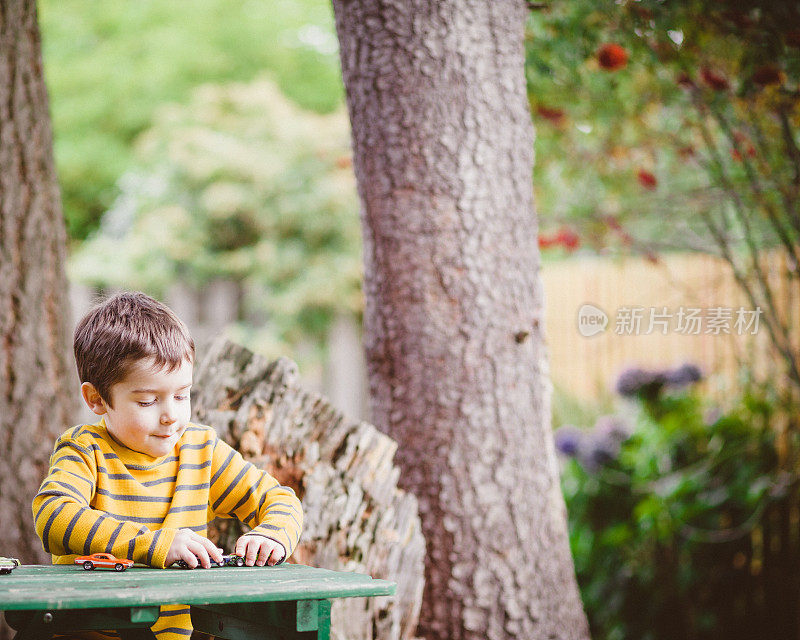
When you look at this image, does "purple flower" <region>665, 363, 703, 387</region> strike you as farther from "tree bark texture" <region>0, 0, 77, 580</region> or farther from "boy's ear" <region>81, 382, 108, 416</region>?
"boy's ear" <region>81, 382, 108, 416</region>

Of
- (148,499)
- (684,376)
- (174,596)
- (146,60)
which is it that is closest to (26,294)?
(148,499)

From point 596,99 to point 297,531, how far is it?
3171 millimetres

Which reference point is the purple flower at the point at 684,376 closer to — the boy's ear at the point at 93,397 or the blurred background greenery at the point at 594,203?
the blurred background greenery at the point at 594,203

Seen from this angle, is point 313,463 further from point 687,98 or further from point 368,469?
point 687,98

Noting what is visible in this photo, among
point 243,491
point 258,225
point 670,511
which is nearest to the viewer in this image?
point 243,491

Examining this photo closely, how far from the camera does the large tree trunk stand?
8.02ft

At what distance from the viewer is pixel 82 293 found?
24.1 ft

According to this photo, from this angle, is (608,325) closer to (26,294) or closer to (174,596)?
(26,294)

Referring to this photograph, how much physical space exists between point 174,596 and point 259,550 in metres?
0.44

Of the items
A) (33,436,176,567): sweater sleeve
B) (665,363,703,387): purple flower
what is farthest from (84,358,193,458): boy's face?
(665,363,703,387): purple flower

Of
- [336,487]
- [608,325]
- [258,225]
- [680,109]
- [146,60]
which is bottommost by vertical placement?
[336,487]

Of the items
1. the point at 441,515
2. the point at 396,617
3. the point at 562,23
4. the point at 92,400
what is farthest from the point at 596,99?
the point at 92,400

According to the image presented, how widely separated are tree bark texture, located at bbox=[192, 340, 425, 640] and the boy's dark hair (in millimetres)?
541

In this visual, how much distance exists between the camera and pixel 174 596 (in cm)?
124
